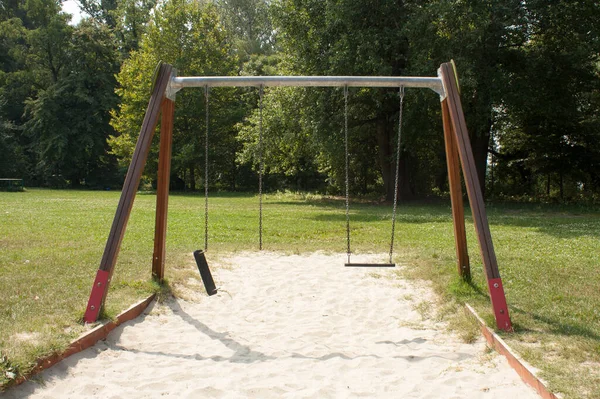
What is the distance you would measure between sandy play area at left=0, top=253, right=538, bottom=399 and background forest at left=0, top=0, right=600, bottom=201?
12.5m

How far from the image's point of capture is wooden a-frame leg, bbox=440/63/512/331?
478 centimetres

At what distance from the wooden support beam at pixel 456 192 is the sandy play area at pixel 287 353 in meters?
0.60

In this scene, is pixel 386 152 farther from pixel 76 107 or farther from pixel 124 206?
pixel 76 107

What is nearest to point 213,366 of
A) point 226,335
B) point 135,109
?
point 226,335

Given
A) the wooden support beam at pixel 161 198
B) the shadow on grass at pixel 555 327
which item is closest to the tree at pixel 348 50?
the wooden support beam at pixel 161 198

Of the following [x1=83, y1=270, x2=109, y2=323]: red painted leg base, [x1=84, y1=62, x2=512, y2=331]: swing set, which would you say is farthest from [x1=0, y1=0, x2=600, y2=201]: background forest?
[x1=83, y1=270, x2=109, y2=323]: red painted leg base

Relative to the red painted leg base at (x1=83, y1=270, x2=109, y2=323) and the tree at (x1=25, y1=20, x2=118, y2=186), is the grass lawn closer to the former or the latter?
the red painted leg base at (x1=83, y1=270, x2=109, y2=323)

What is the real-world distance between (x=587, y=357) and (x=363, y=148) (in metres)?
22.6

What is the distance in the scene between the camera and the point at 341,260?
8289 mm

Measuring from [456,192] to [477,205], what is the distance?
1184mm

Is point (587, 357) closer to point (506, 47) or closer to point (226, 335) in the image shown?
point (226, 335)

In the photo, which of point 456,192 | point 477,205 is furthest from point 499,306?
point 456,192

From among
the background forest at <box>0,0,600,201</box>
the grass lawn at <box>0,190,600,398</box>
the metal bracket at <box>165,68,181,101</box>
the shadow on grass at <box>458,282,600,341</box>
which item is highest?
the background forest at <box>0,0,600,201</box>

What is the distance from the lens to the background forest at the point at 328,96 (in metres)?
18.4
